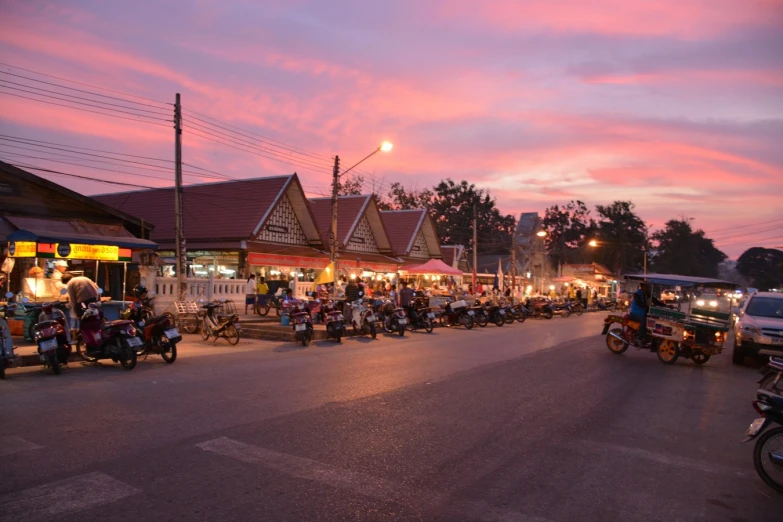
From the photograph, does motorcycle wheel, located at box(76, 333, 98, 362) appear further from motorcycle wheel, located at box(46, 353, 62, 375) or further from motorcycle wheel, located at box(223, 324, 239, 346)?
motorcycle wheel, located at box(223, 324, 239, 346)

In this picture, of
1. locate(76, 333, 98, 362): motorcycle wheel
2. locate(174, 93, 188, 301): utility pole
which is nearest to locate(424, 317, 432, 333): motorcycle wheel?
locate(174, 93, 188, 301): utility pole

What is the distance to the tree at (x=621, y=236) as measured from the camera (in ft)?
254

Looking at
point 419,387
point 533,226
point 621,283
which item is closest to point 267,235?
point 419,387

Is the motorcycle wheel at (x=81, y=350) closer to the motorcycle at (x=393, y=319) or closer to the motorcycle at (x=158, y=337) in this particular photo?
the motorcycle at (x=158, y=337)

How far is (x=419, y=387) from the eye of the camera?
9.08m

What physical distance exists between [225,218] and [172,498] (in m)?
25.0

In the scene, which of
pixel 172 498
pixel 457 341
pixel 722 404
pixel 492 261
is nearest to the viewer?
pixel 172 498

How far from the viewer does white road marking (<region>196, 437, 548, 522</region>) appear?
168 inches

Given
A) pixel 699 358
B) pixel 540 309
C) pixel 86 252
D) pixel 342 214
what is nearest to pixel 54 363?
pixel 86 252

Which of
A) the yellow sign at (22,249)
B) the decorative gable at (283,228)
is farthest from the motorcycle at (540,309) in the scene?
the yellow sign at (22,249)

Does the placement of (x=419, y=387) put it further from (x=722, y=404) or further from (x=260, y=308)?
(x=260, y=308)

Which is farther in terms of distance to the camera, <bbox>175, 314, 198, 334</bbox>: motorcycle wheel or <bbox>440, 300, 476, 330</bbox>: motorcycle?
<bbox>440, 300, 476, 330</bbox>: motorcycle

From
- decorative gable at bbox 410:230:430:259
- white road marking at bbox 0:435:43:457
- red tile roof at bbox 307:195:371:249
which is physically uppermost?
red tile roof at bbox 307:195:371:249

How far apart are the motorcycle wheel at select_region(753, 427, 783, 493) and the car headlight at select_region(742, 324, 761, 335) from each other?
921cm
